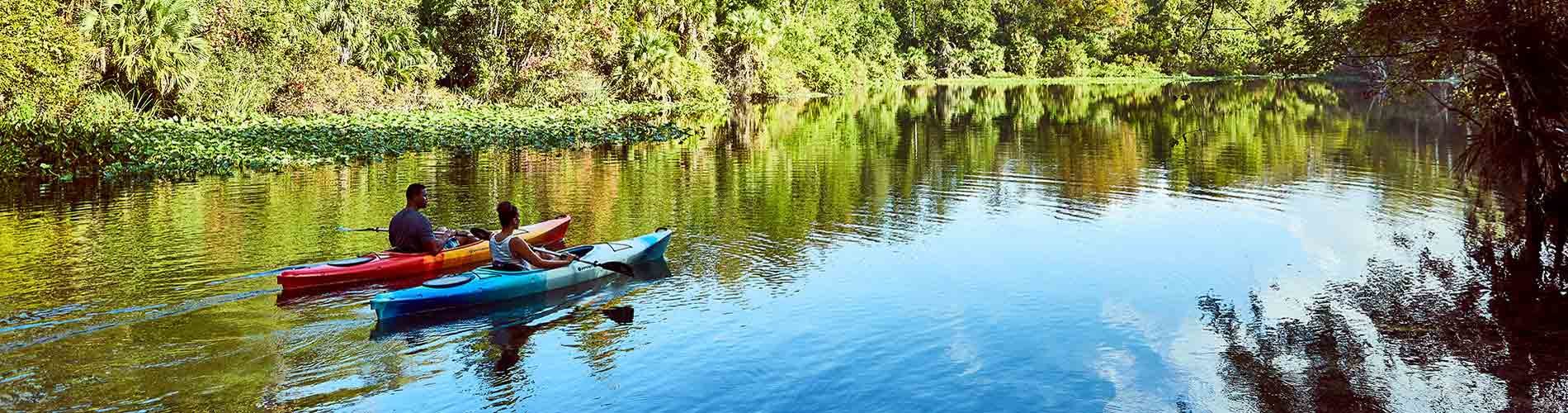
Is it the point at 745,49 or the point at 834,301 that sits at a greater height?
the point at 745,49

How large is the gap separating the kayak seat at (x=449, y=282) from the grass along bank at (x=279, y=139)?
1330 centimetres

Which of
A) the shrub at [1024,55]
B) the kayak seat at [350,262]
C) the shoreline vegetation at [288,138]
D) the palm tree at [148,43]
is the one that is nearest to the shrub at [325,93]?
the shoreline vegetation at [288,138]

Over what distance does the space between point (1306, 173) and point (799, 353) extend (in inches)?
633

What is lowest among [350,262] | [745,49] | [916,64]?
[350,262]

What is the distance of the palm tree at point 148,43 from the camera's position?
100 feet

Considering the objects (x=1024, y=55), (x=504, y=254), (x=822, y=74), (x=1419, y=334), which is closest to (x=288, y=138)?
(x=504, y=254)

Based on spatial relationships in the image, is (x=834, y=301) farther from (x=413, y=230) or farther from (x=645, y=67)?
(x=645, y=67)

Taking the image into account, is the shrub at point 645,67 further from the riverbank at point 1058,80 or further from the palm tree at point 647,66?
the riverbank at point 1058,80

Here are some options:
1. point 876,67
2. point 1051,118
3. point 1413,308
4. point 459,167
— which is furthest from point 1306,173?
point 876,67

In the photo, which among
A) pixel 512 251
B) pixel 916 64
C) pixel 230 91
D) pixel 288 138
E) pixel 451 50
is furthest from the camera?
pixel 916 64

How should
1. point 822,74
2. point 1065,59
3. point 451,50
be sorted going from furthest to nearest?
point 1065,59, point 822,74, point 451,50

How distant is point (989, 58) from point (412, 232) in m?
83.7

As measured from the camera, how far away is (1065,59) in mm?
95375

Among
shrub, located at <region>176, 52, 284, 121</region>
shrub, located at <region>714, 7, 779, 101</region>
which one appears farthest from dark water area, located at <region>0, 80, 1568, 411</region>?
shrub, located at <region>714, 7, 779, 101</region>
